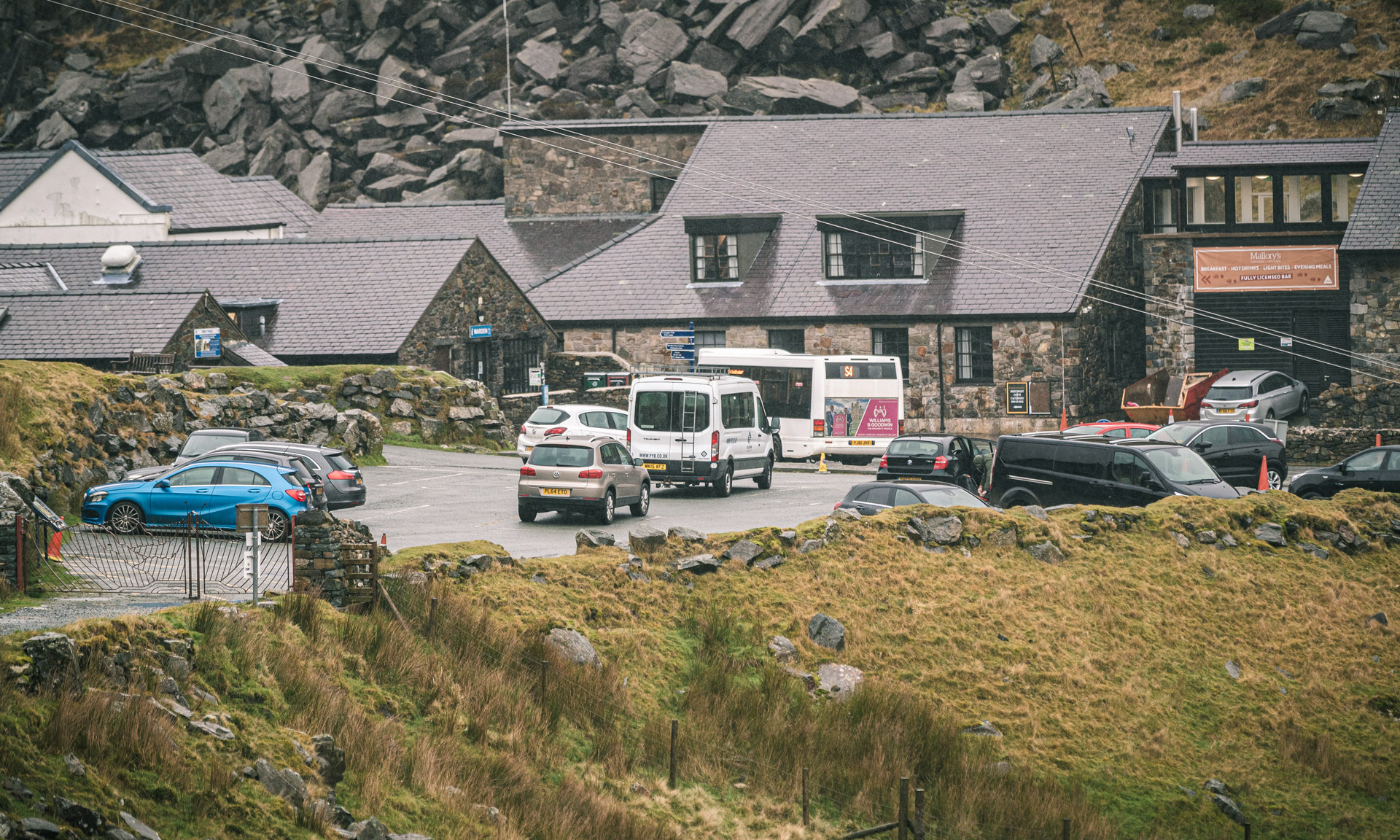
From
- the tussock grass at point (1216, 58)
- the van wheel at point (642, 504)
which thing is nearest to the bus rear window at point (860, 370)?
the van wheel at point (642, 504)

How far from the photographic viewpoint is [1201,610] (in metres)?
22.3

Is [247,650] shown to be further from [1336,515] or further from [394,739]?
[1336,515]

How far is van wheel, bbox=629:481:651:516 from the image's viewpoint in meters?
27.1

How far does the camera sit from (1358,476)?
28.2 m

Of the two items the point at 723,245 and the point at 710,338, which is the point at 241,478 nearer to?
the point at 710,338

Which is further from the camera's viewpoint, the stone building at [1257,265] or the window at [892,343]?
the stone building at [1257,265]

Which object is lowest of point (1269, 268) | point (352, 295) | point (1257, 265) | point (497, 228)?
point (352, 295)

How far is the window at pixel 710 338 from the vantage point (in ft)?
151

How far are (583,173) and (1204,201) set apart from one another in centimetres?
2358

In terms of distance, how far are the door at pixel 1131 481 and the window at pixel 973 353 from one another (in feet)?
60.6

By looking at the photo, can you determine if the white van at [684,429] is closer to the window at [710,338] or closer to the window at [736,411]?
the window at [736,411]

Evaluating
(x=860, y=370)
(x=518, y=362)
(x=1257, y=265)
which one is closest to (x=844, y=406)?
(x=860, y=370)

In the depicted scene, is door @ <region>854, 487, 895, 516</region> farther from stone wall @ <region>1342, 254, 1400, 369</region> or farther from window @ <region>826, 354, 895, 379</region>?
stone wall @ <region>1342, 254, 1400, 369</region>

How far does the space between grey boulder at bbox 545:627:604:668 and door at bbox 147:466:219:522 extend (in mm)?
7752
